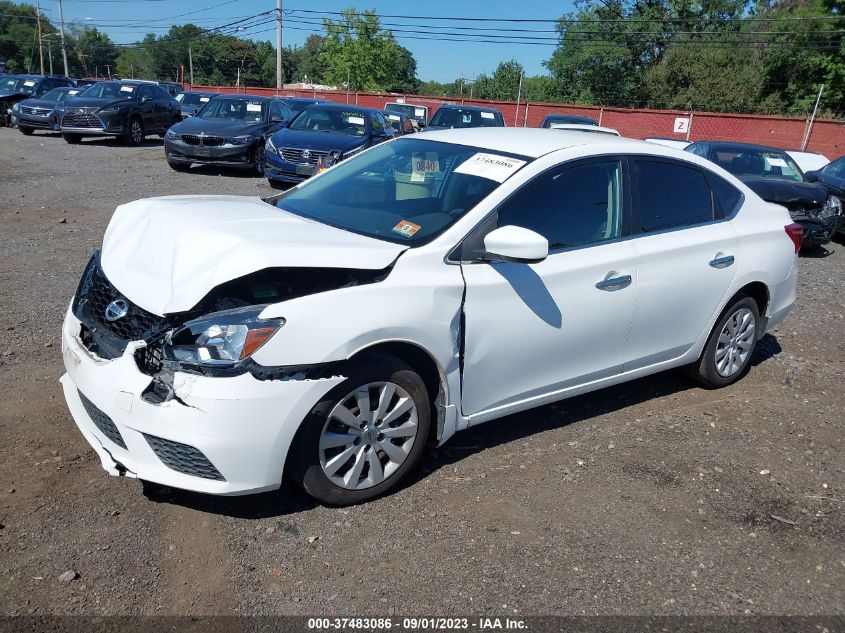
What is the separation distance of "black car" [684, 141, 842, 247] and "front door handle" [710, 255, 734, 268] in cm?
618

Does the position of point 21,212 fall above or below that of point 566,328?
below

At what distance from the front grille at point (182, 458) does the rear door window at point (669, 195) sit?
284 cm

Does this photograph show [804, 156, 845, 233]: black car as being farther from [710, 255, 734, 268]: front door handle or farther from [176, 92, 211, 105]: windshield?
[176, 92, 211, 105]: windshield

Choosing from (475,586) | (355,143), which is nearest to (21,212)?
(355,143)

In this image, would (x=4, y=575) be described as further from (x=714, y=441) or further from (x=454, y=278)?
(x=714, y=441)

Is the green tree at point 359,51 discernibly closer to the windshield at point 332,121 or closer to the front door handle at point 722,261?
the windshield at point 332,121

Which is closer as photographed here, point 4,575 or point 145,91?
point 4,575

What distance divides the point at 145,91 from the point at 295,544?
1969 centimetres

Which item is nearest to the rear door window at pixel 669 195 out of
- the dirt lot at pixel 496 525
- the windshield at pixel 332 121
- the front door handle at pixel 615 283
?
the front door handle at pixel 615 283

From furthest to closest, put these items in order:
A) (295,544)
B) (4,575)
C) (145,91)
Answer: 1. (145,91)
2. (295,544)
3. (4,575)

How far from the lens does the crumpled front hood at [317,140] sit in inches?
488

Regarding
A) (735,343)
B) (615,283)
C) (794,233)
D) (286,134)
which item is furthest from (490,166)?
(286,134)

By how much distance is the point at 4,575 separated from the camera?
9.29 ft

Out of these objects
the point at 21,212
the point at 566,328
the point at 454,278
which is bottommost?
the point at 21,212
